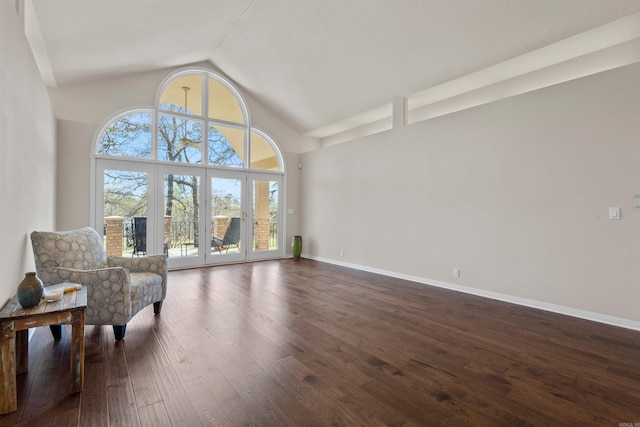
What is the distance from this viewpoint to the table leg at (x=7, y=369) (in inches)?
67.2

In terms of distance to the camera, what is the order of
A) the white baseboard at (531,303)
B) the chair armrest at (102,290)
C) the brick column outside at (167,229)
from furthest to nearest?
1. the brick column outside at (167,229)
2. the white baseboard at (531,303)
3. the chair armrest at (102,290)

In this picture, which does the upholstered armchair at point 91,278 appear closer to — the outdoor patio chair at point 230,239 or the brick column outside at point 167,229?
the brick column outside at point 167,229

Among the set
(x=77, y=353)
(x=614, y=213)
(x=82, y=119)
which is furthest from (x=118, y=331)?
(x=614, y=213)

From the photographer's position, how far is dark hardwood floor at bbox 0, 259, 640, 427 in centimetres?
174

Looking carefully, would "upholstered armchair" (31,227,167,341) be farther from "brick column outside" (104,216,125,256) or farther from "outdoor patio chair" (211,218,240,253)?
"outdoor patio chair" (211,218,240,253)

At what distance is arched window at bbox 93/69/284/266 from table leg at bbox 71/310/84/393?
3.93 meters

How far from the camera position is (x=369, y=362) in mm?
2338

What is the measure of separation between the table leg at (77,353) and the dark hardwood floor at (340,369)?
0.28 ft

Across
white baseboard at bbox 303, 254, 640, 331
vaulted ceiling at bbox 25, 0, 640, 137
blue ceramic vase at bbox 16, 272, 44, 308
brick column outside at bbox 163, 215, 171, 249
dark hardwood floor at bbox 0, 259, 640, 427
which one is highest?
Answer: vaulted ceiling at bbox 25, 0, 640, 137

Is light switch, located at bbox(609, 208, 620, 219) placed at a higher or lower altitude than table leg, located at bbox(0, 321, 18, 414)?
higher

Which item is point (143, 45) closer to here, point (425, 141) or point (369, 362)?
point (425, 141)

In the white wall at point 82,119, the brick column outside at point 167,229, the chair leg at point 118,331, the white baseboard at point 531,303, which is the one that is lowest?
the white baseboard at point 531,303

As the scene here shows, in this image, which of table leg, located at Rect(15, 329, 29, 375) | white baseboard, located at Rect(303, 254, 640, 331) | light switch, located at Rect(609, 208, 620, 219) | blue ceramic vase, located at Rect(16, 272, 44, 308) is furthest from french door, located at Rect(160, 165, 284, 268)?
light switch, located at Rect(609, 208, 620, 219)

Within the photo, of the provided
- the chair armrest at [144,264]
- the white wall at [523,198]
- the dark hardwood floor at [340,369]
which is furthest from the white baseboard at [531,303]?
the chair armrest at [144,264]
